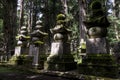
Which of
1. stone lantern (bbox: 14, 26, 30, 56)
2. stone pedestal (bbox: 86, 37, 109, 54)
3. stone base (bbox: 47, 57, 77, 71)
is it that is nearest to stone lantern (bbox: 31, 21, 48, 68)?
stone base (bbox: 47, 57, 77, 71)

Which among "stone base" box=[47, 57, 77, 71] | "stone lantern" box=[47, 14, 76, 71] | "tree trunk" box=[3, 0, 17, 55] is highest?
"tree trunk" box=[3, 0, 17, 55]

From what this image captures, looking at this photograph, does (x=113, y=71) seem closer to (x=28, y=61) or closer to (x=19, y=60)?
(x=28, y=61)

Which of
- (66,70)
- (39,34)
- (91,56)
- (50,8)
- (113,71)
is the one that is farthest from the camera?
(50,8)

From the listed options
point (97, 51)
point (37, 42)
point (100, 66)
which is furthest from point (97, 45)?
point (37, 42)

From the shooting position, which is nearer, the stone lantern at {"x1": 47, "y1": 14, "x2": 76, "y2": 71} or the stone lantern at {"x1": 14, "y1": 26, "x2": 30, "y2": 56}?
the stone lantern at {"x1": 47, "y1": 14, "x2": 76, "y2": 71}

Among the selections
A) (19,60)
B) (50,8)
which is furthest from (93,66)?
(50,8)

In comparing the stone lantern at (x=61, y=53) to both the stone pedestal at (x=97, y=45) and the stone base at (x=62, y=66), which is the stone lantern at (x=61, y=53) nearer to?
the stone base at (x=62, y=66)

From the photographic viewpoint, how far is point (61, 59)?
1102 cm

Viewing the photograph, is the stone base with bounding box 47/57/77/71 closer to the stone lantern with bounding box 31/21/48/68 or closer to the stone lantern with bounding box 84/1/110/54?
the stone lantern with bounding box 31/21/48/68

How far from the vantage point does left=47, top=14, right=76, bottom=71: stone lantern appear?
10953mm

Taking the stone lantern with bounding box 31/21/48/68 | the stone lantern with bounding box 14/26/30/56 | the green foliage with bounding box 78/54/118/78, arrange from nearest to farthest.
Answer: the green foliage with bounding box 78/54/118/78
the stone lantern with bounding box 31/21/48/68
the stone lantern with bounding box 14/26/30/56

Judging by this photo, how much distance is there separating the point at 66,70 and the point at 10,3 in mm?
A: 14539

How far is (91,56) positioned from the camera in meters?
9.39

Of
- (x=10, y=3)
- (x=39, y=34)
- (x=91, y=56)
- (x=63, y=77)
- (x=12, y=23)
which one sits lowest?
(x=63, y=77)
